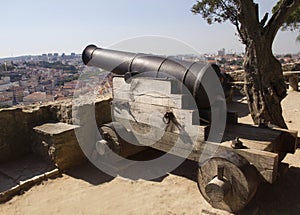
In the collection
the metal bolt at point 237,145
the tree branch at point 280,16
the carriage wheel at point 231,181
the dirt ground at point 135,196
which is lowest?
the dirt ground at point 135,196

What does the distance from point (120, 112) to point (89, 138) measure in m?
0.86

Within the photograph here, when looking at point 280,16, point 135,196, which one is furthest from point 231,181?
point 280,16

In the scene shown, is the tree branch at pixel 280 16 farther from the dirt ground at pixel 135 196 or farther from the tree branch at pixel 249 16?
the dirt ground at pixel 135 196

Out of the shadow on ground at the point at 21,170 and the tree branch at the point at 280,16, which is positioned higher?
the tree branch at the point at 280,16

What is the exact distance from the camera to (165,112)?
11.4ft

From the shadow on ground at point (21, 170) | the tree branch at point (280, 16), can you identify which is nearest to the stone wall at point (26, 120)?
the shadow on ground at point (21, 170)

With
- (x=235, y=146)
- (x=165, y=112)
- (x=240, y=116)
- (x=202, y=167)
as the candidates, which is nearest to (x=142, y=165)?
(x=165, y=112)

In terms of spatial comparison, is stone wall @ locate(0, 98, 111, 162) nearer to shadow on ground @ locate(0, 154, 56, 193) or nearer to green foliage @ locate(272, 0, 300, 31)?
shadow on ground @ locate(0, 154, 56, 193)

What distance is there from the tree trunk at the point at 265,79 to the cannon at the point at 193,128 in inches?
52.8

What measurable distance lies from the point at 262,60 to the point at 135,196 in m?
3.28

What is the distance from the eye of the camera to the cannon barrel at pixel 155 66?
10.5 ft

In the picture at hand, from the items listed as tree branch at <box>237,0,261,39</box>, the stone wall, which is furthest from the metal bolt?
the stone wall

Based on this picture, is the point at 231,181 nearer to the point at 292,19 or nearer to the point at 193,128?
the point at 193,128

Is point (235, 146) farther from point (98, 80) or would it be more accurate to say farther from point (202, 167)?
point (98, 80)
